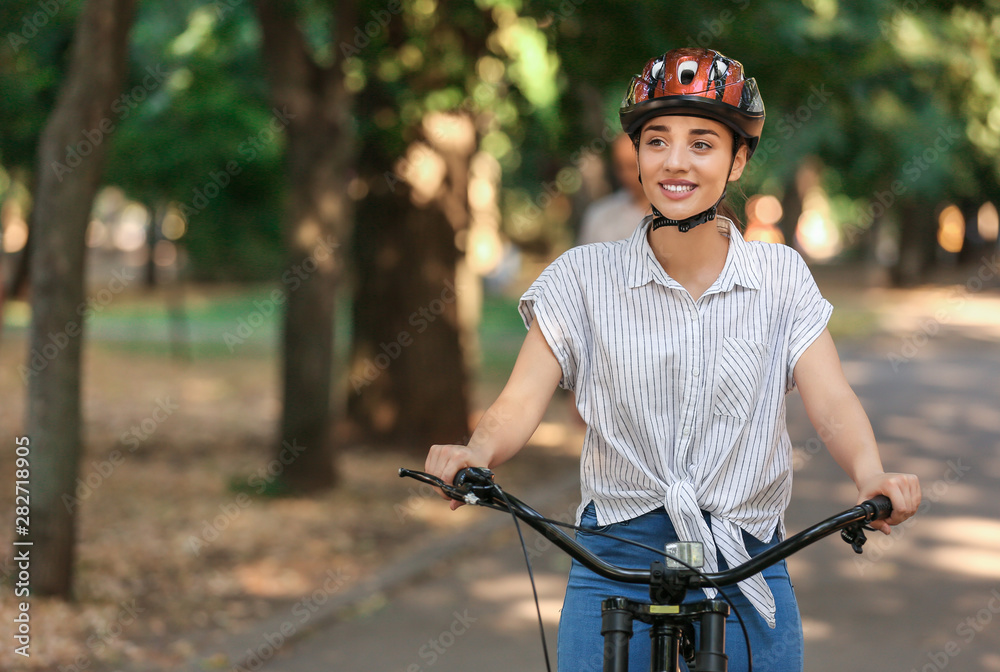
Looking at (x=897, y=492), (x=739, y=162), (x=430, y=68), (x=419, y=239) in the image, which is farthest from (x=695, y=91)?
(x=419, y=239)

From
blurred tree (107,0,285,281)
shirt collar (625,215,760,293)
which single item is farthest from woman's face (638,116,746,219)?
blurred tree (107,0,285,281)

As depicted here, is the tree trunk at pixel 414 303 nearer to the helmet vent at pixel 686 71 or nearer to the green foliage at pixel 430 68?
the green foliage at pixel 430 68

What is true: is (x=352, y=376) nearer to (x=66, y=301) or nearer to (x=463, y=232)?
(x=463, y=232)

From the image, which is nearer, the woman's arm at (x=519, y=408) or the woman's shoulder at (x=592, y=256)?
the woman's arm at (x=519, y=408)

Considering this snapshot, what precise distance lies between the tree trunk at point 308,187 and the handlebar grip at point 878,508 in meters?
6.54

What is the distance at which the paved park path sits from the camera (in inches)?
213

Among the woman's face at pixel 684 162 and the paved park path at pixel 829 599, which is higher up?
the woman's face at pixel 684 162

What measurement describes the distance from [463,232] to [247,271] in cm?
2815

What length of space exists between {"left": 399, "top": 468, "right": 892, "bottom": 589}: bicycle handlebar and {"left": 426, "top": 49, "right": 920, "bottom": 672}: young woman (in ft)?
0.29

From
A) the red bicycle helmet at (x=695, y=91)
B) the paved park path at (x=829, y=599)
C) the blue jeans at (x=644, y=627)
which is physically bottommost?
the paved park path at (x=829, y=599)

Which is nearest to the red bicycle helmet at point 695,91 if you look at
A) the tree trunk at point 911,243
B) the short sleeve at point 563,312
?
the short sleeve at point 563,312

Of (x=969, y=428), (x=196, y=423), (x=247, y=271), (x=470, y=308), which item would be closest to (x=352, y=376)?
(x=470, y=308)

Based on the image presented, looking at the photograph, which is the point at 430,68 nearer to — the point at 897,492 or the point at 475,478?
the point at 475,478

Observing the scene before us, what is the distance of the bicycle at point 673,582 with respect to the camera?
6.93 ft
